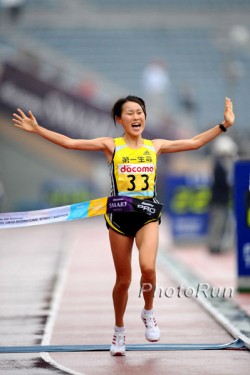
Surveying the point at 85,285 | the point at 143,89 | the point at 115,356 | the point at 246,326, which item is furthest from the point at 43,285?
the point at 143,89

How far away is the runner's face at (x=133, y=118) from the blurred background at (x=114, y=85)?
453 inches

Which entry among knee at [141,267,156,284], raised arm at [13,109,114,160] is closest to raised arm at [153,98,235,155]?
raised arm at [13,109,114,160]

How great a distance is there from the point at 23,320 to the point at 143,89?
32.1 m

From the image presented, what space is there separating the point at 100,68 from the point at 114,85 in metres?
2.44

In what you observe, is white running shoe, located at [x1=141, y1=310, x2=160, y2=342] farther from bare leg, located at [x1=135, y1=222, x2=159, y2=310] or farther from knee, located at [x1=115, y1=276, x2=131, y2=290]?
knee, located at [x1=115, y1=276, x2=131, y2=290]

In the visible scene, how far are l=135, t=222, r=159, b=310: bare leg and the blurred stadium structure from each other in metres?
24.1

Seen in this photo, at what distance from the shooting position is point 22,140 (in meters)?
36.1

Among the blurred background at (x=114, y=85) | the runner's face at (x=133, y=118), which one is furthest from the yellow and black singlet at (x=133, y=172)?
the blurred background at (x=114, y=85)

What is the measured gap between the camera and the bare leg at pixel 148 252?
7938 millimetres

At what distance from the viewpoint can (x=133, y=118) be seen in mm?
8117

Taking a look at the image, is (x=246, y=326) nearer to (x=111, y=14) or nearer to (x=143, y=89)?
(x=143, y=89)

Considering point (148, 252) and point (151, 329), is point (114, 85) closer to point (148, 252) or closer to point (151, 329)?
point (151, 329)

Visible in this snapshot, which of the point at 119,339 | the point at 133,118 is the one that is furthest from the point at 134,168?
the point at 119,339

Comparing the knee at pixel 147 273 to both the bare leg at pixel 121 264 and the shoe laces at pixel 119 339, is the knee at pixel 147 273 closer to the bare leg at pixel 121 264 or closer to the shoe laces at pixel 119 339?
the bare leg at pixel 121 264
